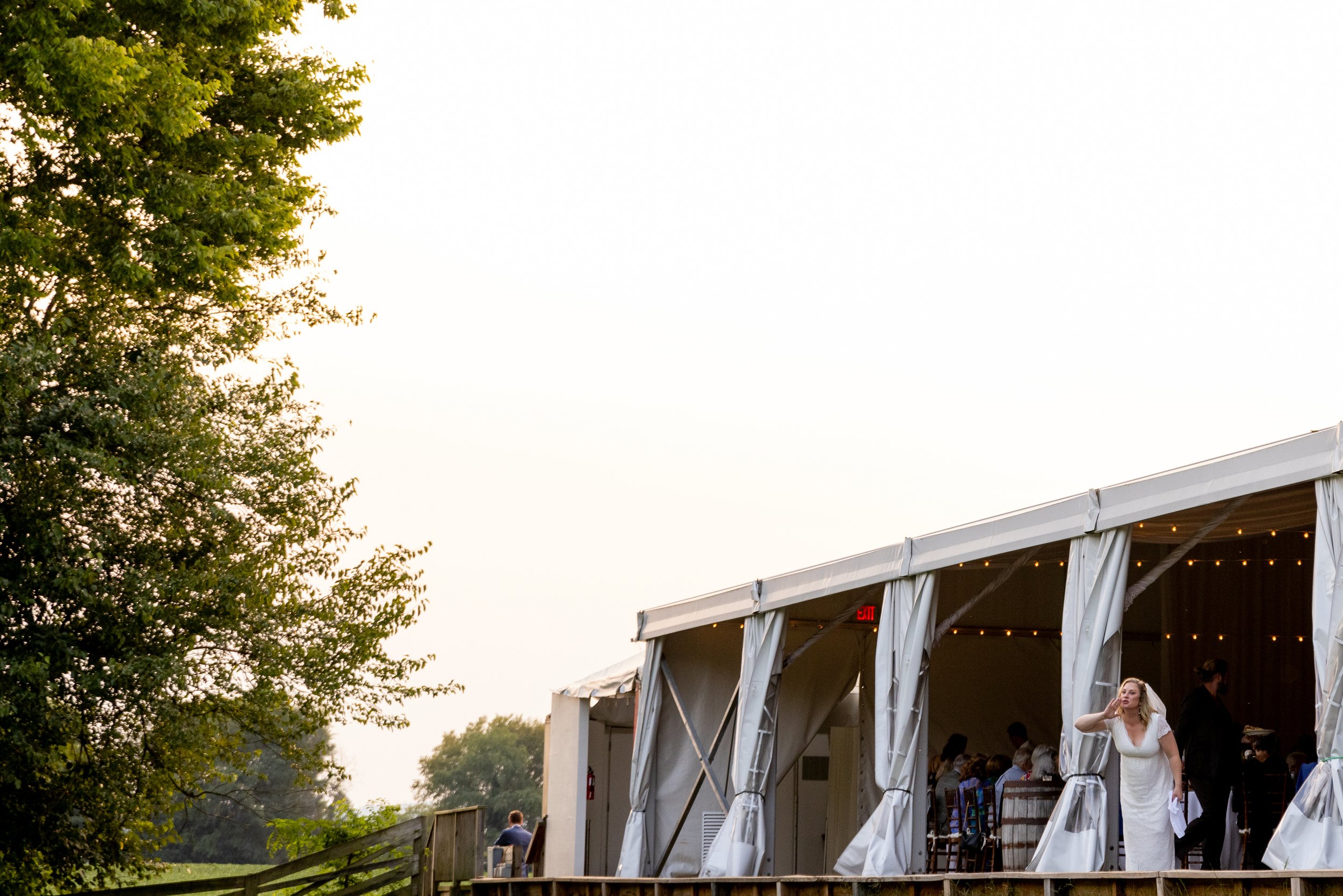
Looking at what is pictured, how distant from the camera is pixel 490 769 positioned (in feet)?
276

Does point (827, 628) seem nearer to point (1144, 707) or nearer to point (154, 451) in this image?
point (1144, 707)

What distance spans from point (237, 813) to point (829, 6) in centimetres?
5509

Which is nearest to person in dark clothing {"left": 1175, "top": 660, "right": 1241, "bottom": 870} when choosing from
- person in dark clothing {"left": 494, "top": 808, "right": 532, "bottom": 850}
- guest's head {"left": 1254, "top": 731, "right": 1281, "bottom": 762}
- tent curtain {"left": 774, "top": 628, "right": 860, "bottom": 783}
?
guest's head {"left": 1254, "top": 731, "right": 1281, "bottom": 762}

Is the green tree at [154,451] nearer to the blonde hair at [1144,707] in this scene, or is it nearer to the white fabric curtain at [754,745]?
the white fabric curtain at [754,745]

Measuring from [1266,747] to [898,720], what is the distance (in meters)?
2.35

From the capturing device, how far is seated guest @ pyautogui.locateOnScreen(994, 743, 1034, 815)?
1066cm

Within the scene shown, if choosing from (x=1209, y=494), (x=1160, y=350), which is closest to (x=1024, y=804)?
(x=1209, y=494)

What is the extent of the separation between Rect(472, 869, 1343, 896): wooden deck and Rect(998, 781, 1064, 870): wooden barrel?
1295 mm

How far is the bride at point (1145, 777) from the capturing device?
25.8ft

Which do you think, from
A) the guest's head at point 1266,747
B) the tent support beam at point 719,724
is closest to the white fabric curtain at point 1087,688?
the guest's head at point 1266,747

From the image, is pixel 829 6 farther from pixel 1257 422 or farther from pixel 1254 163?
pixel 1257 422

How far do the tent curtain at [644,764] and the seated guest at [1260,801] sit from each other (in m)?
5.64

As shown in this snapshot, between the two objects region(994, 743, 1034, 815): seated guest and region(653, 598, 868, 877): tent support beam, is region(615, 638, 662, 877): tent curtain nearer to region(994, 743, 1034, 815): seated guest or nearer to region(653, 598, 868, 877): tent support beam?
region(653, 598, 868, 877): tent support beam

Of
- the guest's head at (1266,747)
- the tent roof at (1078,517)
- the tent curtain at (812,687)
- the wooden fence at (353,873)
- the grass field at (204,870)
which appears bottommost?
the grass field at (204,870)
